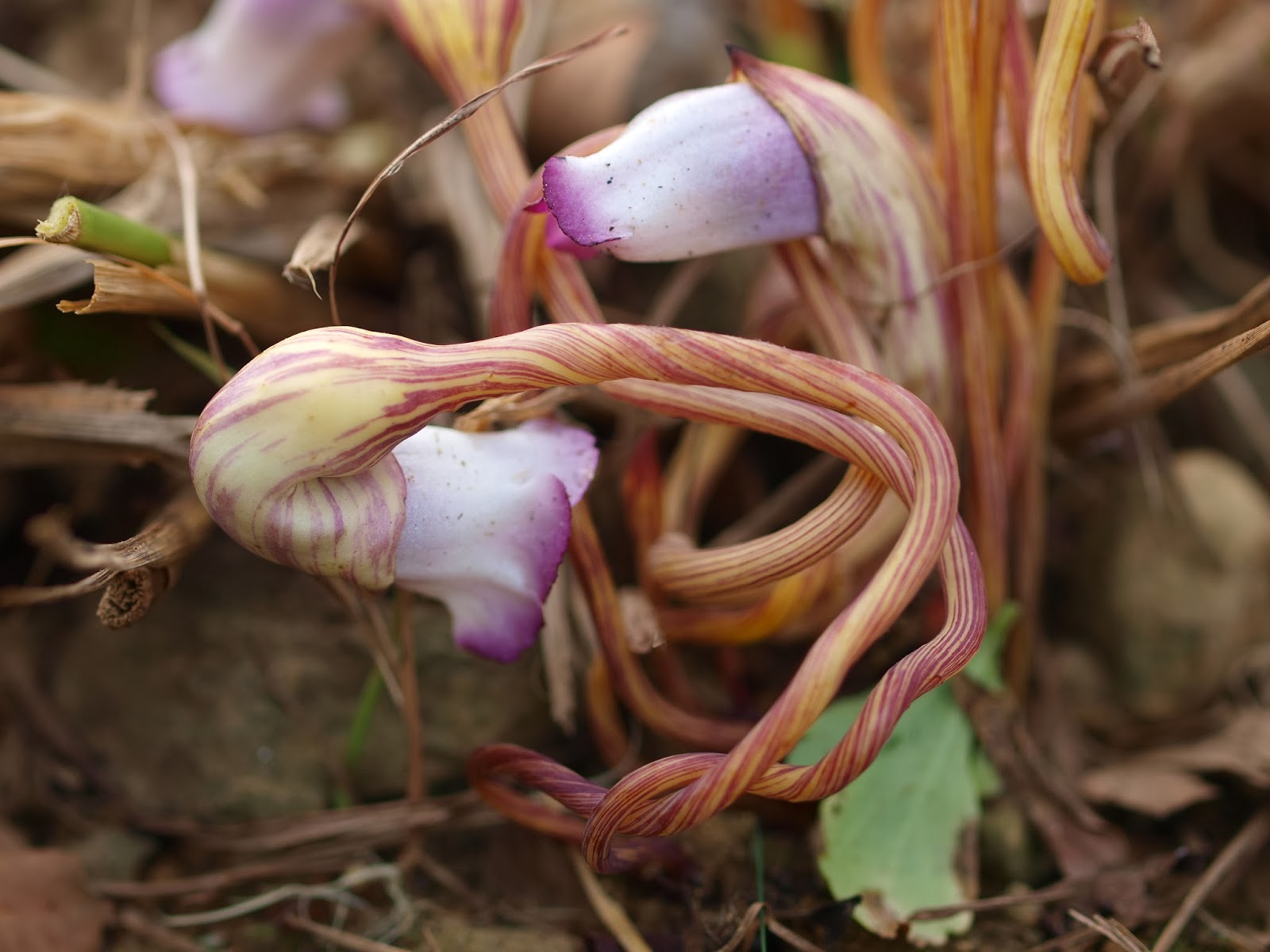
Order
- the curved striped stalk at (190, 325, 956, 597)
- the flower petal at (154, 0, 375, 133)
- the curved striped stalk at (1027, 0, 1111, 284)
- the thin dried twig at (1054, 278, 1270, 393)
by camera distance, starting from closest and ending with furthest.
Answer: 1. the curved striped stalk at (190, 325, 956, 597)
2. the curved striped stalk at (1027, 0, 1111, 284)
3. the thin dried twig at (1054, 278, 1270, 393)
4. the flower petal at (154, 0, 375, 133)

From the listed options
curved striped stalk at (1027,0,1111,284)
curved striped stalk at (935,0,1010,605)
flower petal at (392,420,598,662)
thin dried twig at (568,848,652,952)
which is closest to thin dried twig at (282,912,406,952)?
thin dried twig at (568,848,652,952)

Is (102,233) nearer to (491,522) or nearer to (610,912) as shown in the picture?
(491,522)

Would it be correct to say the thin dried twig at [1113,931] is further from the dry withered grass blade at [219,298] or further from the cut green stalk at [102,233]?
the cut green stalk at [102,233]

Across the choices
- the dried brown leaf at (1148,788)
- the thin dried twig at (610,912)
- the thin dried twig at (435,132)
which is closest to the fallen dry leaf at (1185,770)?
the dried brown leaf at (1148,788)

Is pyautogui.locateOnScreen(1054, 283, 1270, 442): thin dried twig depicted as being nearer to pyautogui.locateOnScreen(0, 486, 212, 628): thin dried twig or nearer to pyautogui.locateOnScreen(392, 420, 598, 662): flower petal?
pyautogui.locateOnScreen(392, 420, 598, 662): flower petal

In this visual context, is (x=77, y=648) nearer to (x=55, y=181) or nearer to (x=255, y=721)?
(x=255, y=721)
